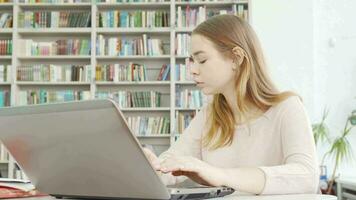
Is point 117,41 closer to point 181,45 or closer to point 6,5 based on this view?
point 181,45

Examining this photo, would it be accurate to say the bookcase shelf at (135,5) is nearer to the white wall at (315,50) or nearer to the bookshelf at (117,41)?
the bookshelf at (117,41)

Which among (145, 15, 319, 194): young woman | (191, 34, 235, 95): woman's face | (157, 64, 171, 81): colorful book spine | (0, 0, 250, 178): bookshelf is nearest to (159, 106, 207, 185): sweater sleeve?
(145, 15, 319, 194): young woman

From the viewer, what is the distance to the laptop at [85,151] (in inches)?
29.8

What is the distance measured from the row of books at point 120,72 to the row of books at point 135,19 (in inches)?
16.9

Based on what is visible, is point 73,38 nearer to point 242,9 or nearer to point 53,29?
point 53,29

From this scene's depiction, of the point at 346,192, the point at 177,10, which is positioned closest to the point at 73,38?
the point at 177,10

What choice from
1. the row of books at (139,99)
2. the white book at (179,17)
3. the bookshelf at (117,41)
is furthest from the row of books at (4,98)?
the white book at (179,17)

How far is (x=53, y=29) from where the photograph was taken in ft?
16.5

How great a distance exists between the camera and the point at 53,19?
507cm

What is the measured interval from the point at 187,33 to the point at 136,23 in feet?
1.78

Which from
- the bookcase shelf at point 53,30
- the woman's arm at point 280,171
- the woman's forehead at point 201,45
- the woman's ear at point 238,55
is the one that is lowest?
the woman's arm at point 280,171

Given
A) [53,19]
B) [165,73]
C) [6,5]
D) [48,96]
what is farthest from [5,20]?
[165,73]

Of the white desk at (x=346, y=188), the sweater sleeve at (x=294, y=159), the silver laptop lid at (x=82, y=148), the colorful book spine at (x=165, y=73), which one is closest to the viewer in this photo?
the silver laptop lid at (x=82, y=148)

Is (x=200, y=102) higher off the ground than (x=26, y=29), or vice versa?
(x=26, y=29)
